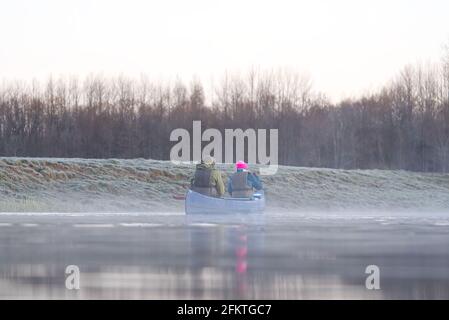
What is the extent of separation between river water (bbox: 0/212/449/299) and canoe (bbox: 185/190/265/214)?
5.93 meters

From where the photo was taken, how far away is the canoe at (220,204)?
2925 cm

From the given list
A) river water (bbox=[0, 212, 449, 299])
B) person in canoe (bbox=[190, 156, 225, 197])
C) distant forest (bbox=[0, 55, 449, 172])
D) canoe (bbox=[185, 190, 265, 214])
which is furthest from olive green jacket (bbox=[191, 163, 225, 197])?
distant forest (bbox=[0, 55, 449, 172])

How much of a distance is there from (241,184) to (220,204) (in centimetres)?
86

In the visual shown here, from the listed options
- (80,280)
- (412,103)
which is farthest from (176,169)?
(412,103)

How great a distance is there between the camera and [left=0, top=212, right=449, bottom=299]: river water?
10742 millimetres

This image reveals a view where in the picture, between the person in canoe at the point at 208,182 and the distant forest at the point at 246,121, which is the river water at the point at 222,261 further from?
the distant forest at the point at 246,121

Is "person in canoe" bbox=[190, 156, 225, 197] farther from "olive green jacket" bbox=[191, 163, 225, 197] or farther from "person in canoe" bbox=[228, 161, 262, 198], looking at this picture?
"person in canoe" bbox=[228, 161, 262, 198]

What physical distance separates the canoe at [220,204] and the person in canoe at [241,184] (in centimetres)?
24

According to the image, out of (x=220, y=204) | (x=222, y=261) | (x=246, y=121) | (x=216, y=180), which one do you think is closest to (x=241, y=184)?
(x=216, y=180)

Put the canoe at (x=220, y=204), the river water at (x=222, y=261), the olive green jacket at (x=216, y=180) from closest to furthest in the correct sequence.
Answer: the river water at (x=222, y=261) → the canoe at (x=220, y=204) → the olive green jacket at (x=216, y=180)

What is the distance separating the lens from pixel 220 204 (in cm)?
2927

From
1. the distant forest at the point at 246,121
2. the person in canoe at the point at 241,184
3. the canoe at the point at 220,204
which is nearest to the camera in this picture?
the canoe at the point at 220,204

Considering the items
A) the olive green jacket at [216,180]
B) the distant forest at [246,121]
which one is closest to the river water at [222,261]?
the olive green jacket at [216,180]
